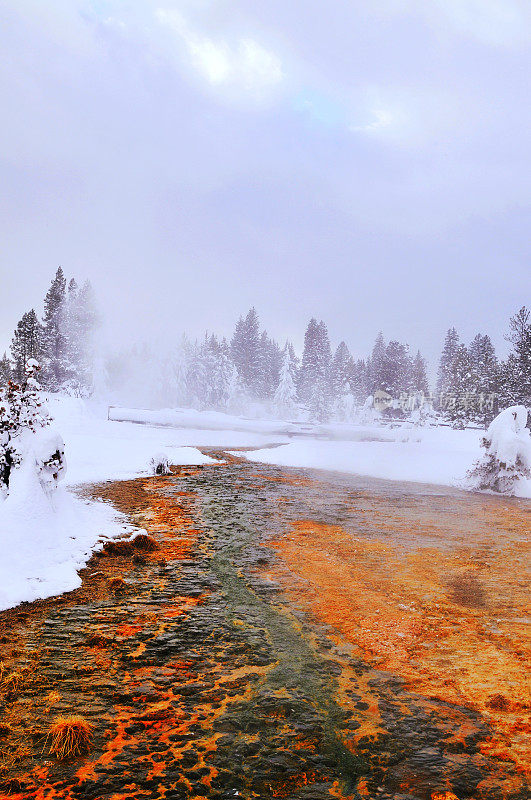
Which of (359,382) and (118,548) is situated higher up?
(359,382)

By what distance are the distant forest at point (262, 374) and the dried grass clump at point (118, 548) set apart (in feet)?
173

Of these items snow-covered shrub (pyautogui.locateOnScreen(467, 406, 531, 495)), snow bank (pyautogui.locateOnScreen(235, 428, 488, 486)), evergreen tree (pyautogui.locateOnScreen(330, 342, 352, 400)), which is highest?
evergreen tree (pyautogui.locateOnScreen(330, 342, 352, 400))

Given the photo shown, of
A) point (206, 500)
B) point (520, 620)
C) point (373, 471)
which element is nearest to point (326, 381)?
point (373, 471)

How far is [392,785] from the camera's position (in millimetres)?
3639

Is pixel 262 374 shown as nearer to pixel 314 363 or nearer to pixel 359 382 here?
pixel 314 363

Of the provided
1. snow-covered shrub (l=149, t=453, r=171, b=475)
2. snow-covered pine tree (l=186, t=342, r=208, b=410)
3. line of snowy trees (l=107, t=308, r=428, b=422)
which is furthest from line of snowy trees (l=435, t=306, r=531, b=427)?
snow-covered pine tree (l=186, t=342, r=208, b=410)

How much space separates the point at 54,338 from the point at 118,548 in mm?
53435

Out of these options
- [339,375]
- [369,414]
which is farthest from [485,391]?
[339,375]

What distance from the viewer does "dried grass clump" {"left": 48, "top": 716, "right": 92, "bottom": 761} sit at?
150 inches

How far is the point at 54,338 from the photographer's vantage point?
5744cm

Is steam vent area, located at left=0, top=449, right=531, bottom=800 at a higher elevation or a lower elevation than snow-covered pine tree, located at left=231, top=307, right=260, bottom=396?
lower

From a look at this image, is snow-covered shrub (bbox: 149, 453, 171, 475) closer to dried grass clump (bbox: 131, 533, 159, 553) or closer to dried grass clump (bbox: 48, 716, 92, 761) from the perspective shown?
dried grass clump (bbox: 131, 533, 159, 553)

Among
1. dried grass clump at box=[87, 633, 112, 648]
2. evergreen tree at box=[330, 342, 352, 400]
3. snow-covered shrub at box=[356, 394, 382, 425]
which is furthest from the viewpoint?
evergreen tree at box=[330, 342, 352, 400]

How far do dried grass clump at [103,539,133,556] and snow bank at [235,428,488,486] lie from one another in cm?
1693
